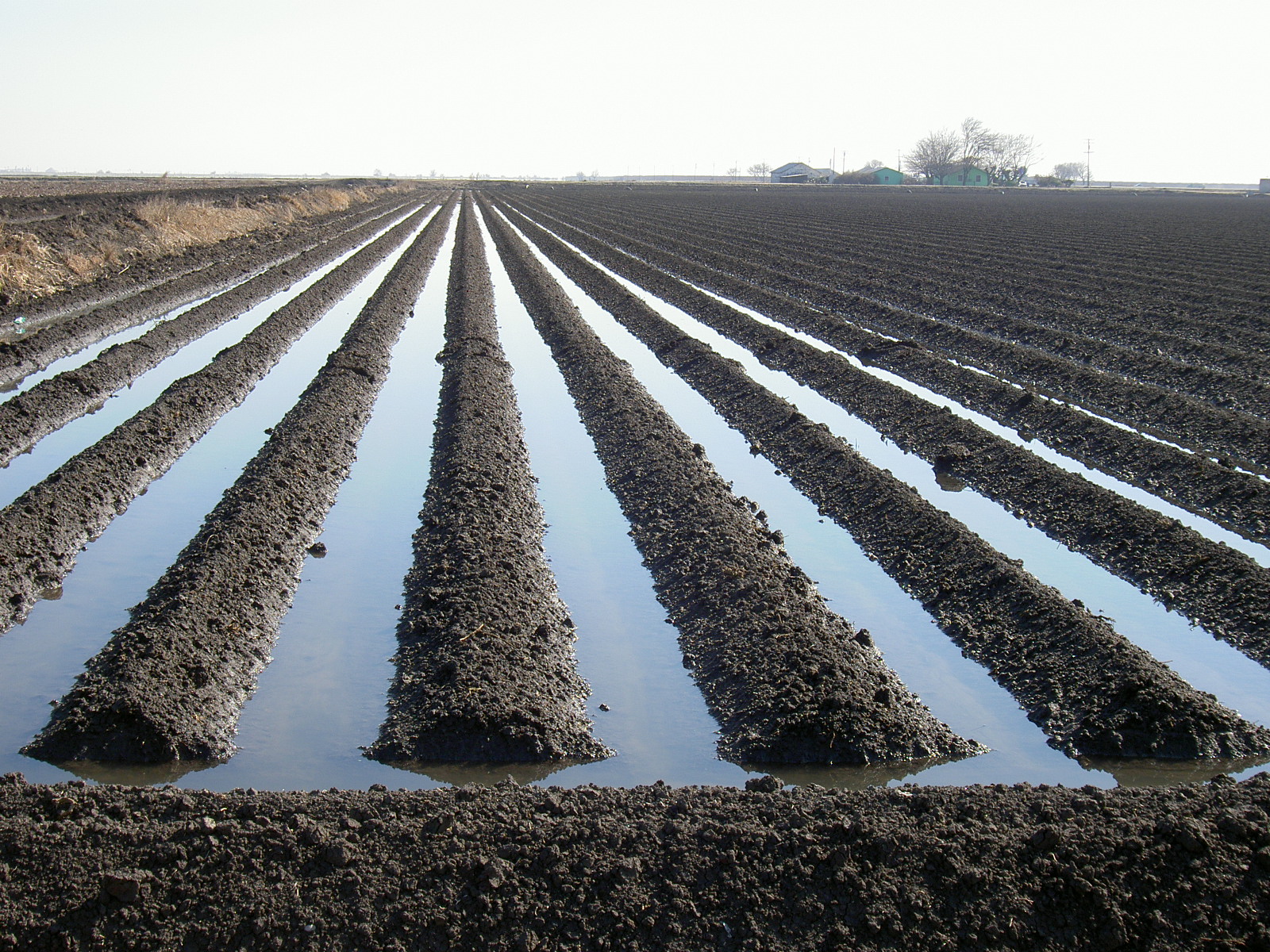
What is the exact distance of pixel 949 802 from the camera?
3.84m

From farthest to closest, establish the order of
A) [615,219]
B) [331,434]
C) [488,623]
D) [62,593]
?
[615,219] < [331,434] < [62,593] < [488,623]

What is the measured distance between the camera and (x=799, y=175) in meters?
136

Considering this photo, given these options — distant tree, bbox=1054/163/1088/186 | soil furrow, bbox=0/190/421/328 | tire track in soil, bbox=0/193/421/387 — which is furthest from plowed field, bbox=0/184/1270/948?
distant tree, bbox=1054/163/1088/186

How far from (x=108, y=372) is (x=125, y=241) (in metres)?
14.1

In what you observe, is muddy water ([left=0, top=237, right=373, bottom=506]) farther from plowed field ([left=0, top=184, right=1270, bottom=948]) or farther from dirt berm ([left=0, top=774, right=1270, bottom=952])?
dirt berm ([left=0, top=774, right=1270, bottom=952])

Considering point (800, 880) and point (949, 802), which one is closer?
point (800, 880)

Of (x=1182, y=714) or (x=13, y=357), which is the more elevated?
(x=13, y=357)

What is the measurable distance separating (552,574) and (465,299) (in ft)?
38.6

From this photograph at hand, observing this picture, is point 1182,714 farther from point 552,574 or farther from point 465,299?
point 465,299

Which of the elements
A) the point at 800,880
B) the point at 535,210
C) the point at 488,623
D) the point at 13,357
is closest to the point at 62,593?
the point at 488,623

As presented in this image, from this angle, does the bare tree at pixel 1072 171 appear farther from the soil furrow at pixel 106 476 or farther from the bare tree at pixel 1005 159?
the soil furrow at pixel 106 476

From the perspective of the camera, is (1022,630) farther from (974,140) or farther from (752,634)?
(974,140)

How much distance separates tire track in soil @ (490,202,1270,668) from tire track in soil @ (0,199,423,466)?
8.26 meters

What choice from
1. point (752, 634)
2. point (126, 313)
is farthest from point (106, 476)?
point (126, 313)
